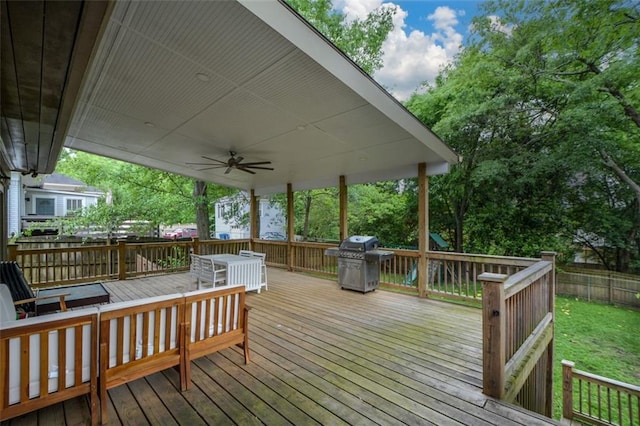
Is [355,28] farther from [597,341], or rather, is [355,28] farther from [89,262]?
[597,341]

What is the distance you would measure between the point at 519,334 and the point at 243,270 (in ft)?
14.4

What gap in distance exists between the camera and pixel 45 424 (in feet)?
6.56

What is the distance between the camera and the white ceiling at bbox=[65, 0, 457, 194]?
2396 mm

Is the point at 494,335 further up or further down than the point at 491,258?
further down

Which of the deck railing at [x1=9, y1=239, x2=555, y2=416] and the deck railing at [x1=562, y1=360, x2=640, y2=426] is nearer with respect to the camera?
the deck railing at [x1=9, y1=239, x2=555, y2=416]

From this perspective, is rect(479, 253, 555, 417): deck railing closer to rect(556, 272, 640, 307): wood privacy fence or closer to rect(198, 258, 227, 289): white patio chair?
rect(198, 258, 227, 289): white patio chair

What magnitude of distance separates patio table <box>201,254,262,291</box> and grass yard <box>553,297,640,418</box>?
5.66m

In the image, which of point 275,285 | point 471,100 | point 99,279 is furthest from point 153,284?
point 471,100

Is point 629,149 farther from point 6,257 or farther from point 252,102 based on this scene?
point 6,257

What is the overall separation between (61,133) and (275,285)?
4.53 metres

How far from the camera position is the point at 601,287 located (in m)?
8.38

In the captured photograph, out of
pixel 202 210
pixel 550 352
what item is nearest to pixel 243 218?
pixel 202 210

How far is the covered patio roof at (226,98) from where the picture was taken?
233 cm

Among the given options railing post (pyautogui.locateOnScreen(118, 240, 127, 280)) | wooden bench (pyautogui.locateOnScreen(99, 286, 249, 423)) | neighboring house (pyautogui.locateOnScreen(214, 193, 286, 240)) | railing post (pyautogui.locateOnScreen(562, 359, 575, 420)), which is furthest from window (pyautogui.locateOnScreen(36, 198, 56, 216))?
railing post (pyautogui.locateOnScreen(562, 359, 575, 420))
